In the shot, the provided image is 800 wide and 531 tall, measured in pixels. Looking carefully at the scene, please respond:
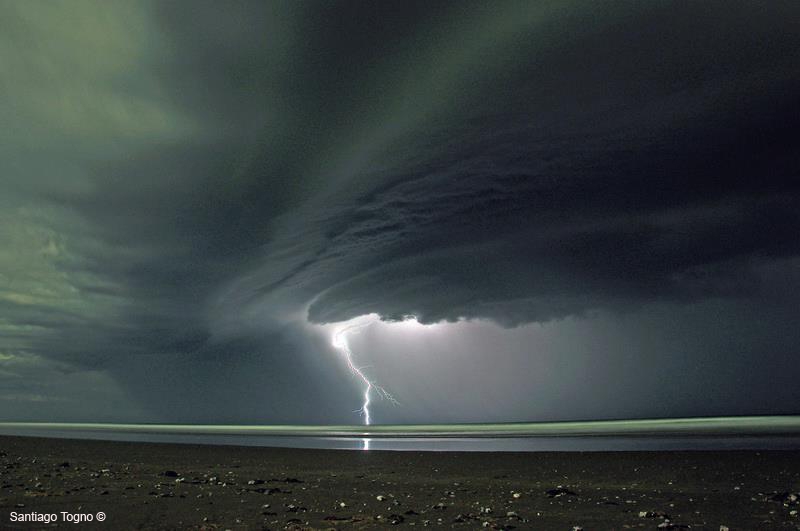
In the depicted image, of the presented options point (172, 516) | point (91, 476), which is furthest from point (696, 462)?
point (91, 476)

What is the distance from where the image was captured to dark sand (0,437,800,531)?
13.7 m

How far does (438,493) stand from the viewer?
18812 millimetres

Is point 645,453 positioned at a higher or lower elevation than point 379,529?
lower

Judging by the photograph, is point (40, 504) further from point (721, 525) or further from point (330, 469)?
point (721, 525)

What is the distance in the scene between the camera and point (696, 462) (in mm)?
24812

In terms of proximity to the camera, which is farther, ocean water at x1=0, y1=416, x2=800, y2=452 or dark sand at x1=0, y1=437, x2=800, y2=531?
ocean water at x1=0, y1=416, x2=800, y2=452

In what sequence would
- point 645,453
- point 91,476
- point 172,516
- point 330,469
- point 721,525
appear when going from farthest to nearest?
point 645,453
point 330,469
point 91,476
point 172,516
point 721,525

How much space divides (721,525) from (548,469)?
13.4 m

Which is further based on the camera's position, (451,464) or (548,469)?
(451,464)

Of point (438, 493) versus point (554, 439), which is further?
point (554, 439)

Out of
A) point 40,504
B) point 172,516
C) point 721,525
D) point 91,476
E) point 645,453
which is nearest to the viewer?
point 721,525

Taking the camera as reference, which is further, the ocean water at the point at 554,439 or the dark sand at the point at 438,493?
the ocean water at the point at 554,439

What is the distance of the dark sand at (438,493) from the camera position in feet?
45.0

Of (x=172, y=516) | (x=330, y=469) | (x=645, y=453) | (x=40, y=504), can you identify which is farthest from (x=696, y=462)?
(x=40, y=504)
